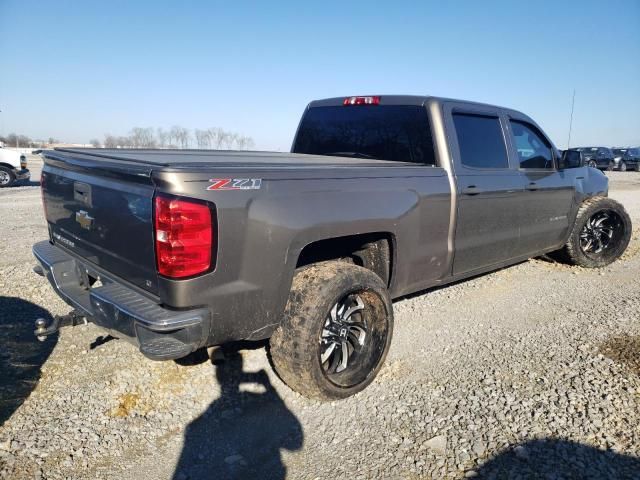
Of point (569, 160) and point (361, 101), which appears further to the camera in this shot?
point (569, 160)

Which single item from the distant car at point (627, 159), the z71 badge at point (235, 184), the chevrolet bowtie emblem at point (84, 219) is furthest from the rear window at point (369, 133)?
the distant car at point (627, 159)

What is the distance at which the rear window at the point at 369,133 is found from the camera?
12.5ft

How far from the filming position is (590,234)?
230 inches

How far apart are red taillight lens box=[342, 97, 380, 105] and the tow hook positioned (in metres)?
2.96

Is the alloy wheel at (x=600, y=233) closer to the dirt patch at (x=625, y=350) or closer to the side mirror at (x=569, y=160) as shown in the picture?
the side mirror at (x=569, y=160)

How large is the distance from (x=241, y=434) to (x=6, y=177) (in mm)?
15829

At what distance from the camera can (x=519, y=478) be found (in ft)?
7.40

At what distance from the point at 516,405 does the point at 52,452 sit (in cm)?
268

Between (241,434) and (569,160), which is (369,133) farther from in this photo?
(241,434)

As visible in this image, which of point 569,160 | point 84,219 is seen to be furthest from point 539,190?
point 84,219

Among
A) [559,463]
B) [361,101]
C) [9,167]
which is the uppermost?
[361,101]

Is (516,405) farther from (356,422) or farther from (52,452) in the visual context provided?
(52,452)

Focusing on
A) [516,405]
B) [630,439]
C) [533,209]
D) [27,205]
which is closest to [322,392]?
[516,405]

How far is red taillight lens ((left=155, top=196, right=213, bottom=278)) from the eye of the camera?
2170 mm
